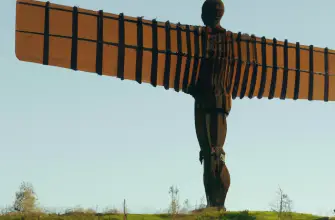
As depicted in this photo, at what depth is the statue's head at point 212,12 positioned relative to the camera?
14.0 m

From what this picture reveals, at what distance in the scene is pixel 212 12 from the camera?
13961 millimetres

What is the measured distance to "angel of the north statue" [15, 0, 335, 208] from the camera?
1258 cm

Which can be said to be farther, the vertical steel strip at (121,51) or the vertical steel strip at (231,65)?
the vertical steel strip at (231,65)

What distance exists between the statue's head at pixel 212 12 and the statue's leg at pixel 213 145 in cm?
177

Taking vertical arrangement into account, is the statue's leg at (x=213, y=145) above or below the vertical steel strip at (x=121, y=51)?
below

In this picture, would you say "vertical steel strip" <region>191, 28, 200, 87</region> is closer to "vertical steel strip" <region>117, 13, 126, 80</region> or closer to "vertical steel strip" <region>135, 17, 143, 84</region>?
"vertical steel strip" <region>135, 17, 143, 84</region>

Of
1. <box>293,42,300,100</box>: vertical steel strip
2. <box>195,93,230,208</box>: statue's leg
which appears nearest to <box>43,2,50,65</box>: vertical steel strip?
<box>195,93,230,208</box>: statue's leg

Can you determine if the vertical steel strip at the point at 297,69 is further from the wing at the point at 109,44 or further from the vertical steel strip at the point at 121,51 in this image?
the vertical steel strip at the point at 121,51

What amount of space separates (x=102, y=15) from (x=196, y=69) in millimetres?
2301

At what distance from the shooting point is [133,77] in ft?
43.9

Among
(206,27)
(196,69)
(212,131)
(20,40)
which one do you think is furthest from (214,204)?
(20,40)

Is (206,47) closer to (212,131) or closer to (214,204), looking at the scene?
(212,131)

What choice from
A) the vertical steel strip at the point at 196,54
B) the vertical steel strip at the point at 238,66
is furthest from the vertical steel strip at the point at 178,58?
the vertical steel strip at the point at 238,66

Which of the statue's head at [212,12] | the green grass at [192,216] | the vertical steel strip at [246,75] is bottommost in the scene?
the green grass at [192,216]
